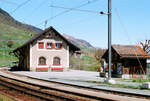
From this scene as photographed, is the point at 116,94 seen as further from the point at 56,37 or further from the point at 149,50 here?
the point at 149,50

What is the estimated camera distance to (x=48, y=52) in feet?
135

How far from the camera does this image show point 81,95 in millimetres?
12648

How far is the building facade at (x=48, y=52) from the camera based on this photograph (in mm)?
40500

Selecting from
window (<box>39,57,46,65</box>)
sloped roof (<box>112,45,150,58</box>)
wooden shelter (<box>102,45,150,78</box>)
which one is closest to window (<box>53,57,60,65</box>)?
window (<box>39,57,46,65</box>)

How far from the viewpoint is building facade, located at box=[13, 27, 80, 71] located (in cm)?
4050

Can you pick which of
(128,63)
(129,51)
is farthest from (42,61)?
(128,63)

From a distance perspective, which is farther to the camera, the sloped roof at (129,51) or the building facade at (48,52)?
the building facade at (48,52)

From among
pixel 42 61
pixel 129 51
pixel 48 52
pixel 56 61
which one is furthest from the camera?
pixel 56 61

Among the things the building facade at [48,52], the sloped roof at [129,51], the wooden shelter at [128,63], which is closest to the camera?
the wooden shelter at [128,63]

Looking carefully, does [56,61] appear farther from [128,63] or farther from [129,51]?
[128,63]

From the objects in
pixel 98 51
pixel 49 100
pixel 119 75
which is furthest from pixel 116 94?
pixel 98 51

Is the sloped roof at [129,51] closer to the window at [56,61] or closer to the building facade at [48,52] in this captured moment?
the building facade at [48,52]

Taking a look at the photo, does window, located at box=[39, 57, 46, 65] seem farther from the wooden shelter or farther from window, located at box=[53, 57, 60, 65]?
the wooden shelter

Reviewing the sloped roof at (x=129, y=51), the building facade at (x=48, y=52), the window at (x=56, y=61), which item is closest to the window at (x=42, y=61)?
the building facade at (x=48, y=52)
